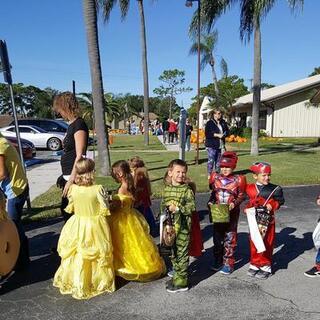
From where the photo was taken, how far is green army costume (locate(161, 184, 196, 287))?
4031mm

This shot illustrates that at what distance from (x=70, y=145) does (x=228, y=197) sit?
6.02 feet

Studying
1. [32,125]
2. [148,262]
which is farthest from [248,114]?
[148,262]

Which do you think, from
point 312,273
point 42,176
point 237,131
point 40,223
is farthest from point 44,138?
point 312,273

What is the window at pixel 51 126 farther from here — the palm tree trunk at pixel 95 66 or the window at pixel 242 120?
the window at pixel 242 120

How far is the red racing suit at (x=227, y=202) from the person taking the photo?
4355 millimetres

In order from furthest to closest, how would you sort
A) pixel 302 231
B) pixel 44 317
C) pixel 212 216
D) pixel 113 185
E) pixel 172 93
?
1. pixel 172 93
2. pixel 113 185
3. pixel 302 231
4. pixel 212 216
5. pixel 44 317

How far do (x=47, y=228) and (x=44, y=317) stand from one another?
2.97 metres

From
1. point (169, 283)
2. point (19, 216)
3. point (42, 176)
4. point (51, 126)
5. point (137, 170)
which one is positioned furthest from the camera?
point (51, 126)

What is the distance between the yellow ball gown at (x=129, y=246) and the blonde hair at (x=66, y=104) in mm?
1064

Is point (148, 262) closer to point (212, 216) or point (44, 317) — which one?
point (212, 216)

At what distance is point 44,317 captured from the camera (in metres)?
3.55

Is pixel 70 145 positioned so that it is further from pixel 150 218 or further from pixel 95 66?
pixel 95 66

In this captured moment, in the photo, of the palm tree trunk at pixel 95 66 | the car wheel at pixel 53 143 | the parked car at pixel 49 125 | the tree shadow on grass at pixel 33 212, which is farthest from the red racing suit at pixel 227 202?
the parked car at pixel 49 125

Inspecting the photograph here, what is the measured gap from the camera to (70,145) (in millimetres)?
4703
